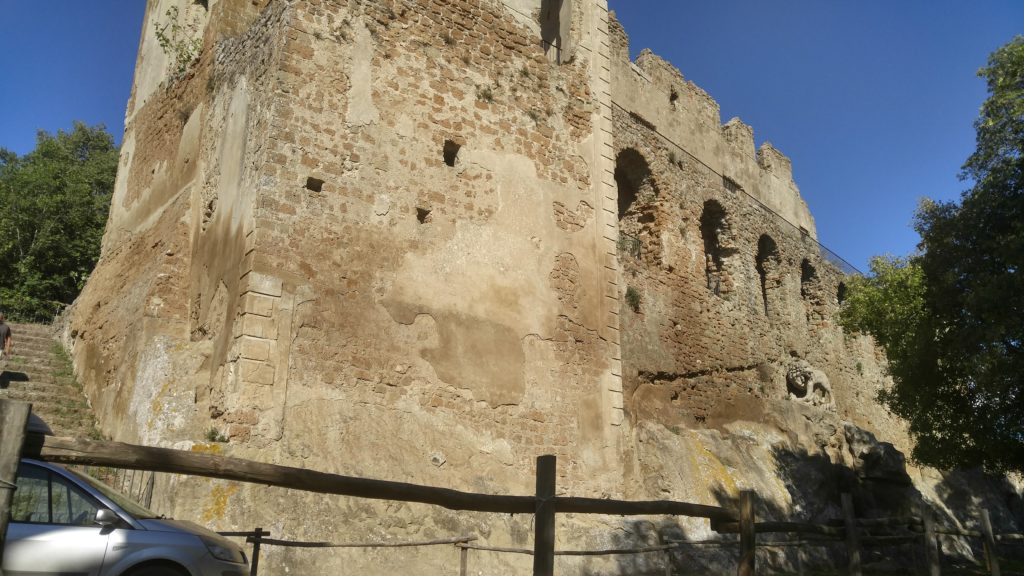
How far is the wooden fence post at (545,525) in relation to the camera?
5.27m

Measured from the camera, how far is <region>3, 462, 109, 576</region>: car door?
4.55 meters

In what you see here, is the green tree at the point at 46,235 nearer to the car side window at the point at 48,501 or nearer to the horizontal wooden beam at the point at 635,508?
the car side window at the point at 48,501

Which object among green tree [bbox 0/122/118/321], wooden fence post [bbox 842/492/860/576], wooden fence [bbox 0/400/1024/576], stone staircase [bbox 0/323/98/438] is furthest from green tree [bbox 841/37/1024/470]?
green tree [bbox 0/122/118/321]

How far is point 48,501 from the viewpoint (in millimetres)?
4816

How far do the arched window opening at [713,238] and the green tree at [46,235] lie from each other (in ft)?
54.0

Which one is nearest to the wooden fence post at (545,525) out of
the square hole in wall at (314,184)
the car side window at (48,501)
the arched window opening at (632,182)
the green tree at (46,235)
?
the car side window at (48,501)

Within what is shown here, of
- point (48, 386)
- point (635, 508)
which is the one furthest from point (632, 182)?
point (635, 508)

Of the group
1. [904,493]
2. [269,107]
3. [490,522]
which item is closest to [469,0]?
[269,107]

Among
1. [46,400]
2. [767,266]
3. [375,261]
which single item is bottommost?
[46,400]

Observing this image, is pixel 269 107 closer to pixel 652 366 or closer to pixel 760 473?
pixel 652 366

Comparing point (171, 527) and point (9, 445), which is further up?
point (9, 445)

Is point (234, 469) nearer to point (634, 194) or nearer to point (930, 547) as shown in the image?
point (930, 547)

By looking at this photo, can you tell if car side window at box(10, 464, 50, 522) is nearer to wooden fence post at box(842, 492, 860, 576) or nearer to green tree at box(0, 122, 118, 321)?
wooden fence post at box(842, 492, 860, 576)

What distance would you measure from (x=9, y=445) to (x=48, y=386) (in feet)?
28.8
